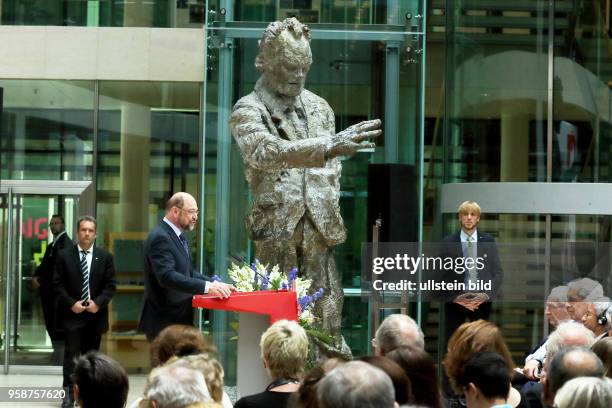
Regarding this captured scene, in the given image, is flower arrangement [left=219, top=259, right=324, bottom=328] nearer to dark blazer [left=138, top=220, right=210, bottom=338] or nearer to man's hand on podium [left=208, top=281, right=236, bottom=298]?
man's hand on podium [left=208, top=281, right=236, bottom=298]

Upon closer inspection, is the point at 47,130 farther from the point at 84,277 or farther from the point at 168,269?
the point at 168,269

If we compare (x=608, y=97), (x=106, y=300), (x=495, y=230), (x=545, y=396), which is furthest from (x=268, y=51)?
(x=608, y=97)

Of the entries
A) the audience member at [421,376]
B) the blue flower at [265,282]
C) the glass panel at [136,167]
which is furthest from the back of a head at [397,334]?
the glass panel at [136,167]

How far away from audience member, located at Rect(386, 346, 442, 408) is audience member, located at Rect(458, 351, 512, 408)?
14 cm

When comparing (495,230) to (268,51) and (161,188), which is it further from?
(268,51)

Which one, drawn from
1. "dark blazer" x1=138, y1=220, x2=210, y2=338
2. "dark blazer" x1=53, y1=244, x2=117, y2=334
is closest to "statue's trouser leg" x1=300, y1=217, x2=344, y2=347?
"dark blazer" x1=138, y1=220, x2=210, y2=338

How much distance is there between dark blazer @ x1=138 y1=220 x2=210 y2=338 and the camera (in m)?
9.30

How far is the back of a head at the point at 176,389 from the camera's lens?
517 centimetres

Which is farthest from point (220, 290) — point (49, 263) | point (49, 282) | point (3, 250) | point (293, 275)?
point (3, 250)

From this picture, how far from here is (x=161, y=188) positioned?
15547 millimetres

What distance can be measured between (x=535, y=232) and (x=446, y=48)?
2.44 meters

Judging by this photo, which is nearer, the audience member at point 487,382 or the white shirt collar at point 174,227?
the audience member at point 487,382

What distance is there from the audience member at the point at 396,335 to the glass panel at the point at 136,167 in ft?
28.7

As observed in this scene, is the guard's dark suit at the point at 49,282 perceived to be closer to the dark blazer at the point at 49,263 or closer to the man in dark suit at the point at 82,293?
the dark blazer at the point at 49,263
